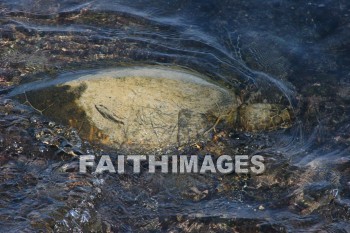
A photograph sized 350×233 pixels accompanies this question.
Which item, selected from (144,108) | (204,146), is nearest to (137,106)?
(144,108)

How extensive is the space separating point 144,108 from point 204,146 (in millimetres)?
667

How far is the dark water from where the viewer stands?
4.14 meters

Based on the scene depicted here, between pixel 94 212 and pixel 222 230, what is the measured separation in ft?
3.37

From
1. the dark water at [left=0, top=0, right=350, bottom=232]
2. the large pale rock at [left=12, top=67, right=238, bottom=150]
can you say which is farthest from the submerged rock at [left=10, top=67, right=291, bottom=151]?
the dark water at [left=0, top=0, right=350, bottom=232]

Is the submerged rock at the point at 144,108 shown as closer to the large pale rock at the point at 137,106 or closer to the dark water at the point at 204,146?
the large pale rock at the point at 137,106

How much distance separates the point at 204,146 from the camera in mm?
4820

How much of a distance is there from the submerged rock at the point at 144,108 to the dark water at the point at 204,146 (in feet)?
0.49

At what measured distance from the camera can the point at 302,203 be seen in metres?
4.25

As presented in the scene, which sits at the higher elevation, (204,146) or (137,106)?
(137,106)

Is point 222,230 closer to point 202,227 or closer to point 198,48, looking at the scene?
point 202,227

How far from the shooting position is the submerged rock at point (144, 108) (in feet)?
15.7

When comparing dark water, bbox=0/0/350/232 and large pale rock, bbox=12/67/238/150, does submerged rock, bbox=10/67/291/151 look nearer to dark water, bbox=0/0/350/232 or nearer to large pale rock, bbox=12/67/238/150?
large pale rock, bbox=12/67/238/150

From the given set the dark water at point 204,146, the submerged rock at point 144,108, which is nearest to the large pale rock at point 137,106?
the submerged rock at point 144,108

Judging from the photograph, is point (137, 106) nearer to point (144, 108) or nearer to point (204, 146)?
point (144, 108)
